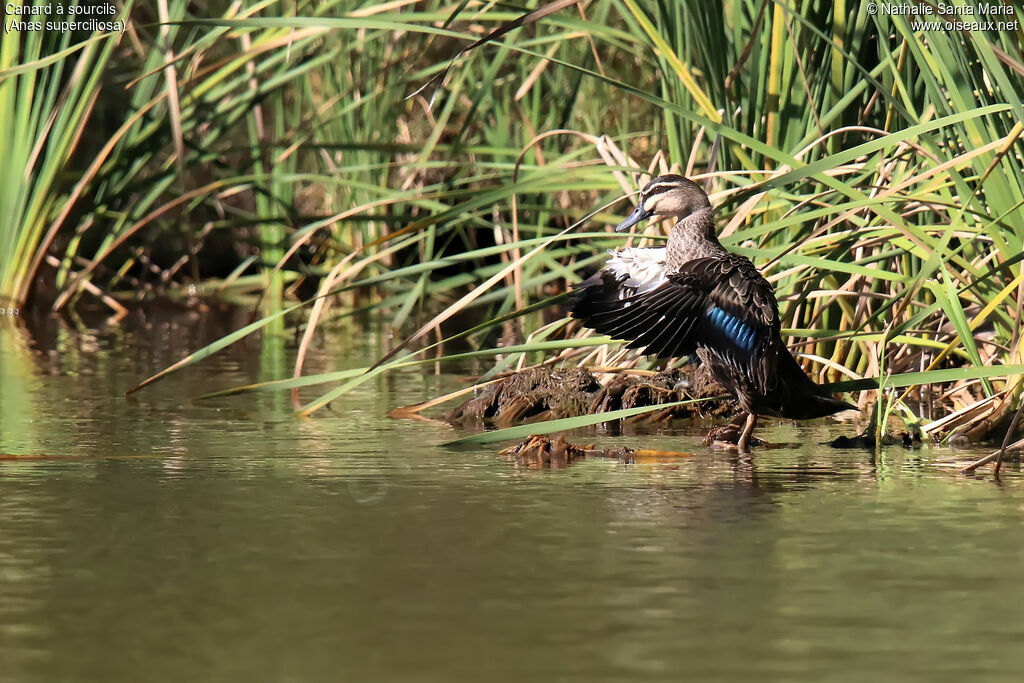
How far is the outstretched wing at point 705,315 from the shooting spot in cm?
490

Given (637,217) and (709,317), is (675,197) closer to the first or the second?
(637,217)

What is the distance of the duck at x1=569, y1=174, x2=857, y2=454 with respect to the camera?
16.1 feet

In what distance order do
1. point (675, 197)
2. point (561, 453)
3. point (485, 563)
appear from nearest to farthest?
point (485, 563) < point (561, 453) < point (675, 197)

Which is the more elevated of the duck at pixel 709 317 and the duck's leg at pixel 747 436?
the duck at pixel 709 317

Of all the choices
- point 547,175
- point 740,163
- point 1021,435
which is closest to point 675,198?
point 547,175

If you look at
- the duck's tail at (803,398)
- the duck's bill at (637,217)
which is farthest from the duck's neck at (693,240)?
the duck's tail at (803,398)

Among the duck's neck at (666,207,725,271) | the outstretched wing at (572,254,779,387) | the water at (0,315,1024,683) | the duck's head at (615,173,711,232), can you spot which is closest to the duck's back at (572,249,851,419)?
the outstretched wing at (572,254,779,387)

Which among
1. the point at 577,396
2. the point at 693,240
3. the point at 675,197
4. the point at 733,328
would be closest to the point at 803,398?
the point at 733,328

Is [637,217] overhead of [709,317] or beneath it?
overhead

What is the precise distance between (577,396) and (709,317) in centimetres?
88

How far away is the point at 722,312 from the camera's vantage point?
4.96m

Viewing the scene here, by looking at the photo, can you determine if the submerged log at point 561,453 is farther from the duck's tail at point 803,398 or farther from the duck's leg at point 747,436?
the duck's tail at point 803,398

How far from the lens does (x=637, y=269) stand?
17.0 ft

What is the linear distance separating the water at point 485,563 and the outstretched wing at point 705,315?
1.05ft
